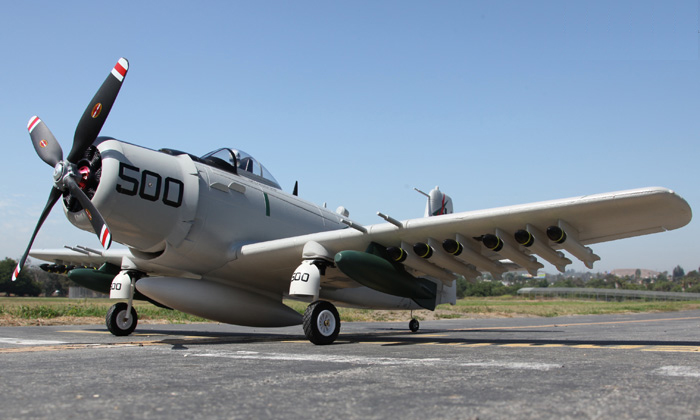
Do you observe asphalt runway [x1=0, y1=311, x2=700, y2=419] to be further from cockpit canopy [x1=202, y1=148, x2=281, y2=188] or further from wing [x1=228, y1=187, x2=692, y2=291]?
cockpit canopy [x1=202, y1=148, x2=281, y2=188]

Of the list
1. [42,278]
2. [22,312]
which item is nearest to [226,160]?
[22,312]

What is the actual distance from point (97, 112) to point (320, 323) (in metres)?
5.13

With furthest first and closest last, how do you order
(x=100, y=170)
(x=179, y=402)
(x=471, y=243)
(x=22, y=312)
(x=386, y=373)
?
1. (x=22, y=312)
2. (x=471, y=243)
3. (x=100, y=170)
4. (x=386, y=373)
5. (x=179, y=402)

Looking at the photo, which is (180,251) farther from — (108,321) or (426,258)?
(426,258)

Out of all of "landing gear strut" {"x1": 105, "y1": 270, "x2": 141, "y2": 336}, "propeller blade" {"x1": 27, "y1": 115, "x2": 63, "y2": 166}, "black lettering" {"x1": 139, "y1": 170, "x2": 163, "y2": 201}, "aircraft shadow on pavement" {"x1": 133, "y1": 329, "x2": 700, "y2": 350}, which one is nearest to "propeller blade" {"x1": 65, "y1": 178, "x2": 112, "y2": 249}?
"black lettering" {"x1": 139, "y1": 170, "x2": 163, "y2": 201}

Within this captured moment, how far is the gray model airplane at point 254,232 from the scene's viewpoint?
28.0ft

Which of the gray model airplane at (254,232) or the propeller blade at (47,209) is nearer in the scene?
the gray model airplane at (254,232)

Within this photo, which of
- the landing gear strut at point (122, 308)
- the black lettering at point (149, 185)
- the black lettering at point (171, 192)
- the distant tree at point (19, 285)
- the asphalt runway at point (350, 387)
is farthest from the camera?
the distant tree at point (19, 285)

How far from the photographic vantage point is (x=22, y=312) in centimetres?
1930

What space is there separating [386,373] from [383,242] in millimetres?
4965

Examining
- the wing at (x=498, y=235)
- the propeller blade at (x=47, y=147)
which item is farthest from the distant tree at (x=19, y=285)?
the wing at (x=498, y=235)

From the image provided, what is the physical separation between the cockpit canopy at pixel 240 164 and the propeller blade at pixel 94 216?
7.72ft

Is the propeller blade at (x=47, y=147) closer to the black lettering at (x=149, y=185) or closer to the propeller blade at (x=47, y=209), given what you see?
the propeller blade at (x=47, y=209)

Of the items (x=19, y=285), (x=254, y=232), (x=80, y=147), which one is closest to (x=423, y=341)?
(x=254, y=232)
